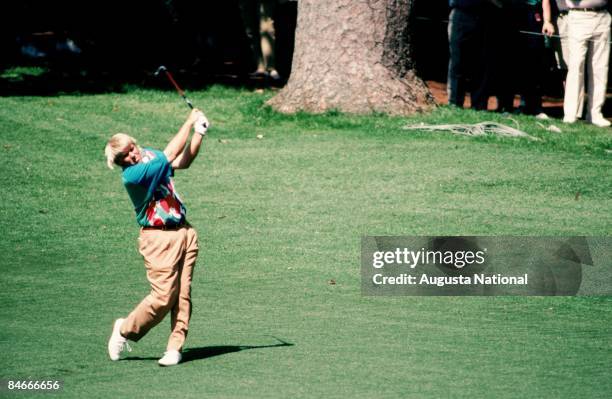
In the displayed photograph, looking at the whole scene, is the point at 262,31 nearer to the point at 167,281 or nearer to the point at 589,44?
the point at 589,44

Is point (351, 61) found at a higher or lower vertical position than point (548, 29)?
lower

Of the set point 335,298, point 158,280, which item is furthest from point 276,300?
point 158,280

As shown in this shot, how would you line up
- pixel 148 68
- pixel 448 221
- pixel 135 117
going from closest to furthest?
pixel 448 221 → pixel 135 117 → pixel 148 68

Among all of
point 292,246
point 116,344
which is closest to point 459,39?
point 292,246

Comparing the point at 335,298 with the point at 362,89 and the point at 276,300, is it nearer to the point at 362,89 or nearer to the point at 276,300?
the point at 276,300

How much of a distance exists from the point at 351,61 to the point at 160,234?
29.2ft

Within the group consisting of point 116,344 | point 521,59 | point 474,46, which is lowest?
point 521,59

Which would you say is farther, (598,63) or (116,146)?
(598,63)

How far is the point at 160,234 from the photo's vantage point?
738 centimetres

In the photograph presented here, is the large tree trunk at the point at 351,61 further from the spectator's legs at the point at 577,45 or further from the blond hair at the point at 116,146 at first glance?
the blond hair at the point at 116,146

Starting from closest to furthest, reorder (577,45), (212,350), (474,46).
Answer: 1. (212,350)
2. (577,45)
3. (474,46)

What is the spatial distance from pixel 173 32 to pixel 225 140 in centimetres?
794

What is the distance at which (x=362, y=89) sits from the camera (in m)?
15.9

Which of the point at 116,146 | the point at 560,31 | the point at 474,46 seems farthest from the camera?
the point at 474,46
